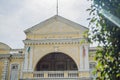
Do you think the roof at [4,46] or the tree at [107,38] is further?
the roof at [4,46]

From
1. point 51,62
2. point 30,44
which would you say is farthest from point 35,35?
point 51,62

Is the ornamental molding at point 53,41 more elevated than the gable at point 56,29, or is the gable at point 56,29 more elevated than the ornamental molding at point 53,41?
the gable at point 56,29

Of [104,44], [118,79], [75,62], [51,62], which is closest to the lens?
[118,79]

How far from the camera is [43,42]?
26.8 m

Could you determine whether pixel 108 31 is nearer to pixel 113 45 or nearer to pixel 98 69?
pixel 113 45

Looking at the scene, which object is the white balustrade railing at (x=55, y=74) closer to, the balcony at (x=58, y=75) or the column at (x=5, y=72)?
the balcony at (x=58, y=75)

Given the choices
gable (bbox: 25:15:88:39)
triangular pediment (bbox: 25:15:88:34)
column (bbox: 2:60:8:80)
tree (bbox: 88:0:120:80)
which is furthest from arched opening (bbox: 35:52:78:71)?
tree (bbox: 88:0:120:80)

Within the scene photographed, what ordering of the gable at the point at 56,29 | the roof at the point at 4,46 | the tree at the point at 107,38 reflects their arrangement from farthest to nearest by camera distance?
1. the roof at the point at 4,46
2. the gable at the point at 56,29
3. the tree at the point at 107,38

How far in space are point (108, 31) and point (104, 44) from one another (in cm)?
60

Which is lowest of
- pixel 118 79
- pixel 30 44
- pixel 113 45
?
pixel 118 79

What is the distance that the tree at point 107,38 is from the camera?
10.1m

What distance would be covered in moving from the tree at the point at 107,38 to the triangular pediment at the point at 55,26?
52.1ft

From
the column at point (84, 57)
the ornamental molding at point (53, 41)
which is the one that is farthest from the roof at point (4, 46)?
the column at point (84, 57)

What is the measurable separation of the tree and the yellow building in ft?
48.3
